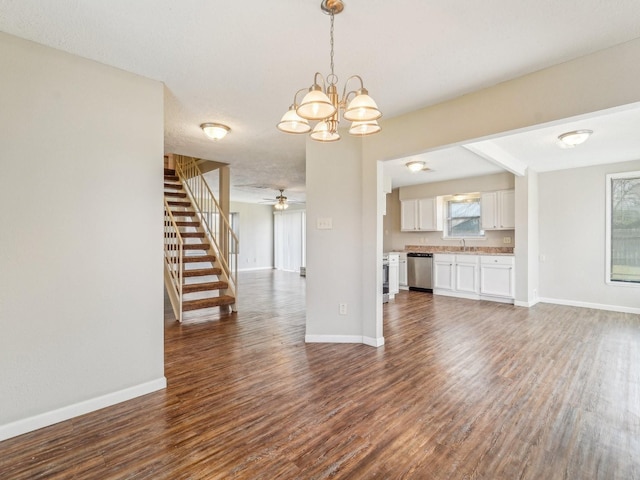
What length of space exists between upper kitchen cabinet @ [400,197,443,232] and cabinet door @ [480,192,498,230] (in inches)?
37.5

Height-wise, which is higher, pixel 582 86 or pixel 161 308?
pixel 582 86

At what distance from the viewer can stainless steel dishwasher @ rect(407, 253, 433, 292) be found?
6953 mm

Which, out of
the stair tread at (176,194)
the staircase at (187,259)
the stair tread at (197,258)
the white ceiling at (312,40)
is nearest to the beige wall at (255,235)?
the staircase at (187,259)

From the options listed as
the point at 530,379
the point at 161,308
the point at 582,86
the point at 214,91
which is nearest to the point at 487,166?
the point at 582,86

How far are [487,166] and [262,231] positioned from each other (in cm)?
862

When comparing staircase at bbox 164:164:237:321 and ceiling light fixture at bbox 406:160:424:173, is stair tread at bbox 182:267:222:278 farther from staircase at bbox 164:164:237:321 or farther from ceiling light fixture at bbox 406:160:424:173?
ceiling light fixture at bbox 406:160:424:173

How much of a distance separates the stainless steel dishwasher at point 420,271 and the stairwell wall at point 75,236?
18.9 ft

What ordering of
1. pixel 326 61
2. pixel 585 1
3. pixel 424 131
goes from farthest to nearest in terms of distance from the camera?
pixel 424 131 → pixel 326 61 → pixel 585 1

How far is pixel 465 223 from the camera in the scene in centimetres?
714

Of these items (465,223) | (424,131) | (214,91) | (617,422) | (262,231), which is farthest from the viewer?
(262,231)

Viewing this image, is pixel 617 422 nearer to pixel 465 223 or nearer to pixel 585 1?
pixel 585 1

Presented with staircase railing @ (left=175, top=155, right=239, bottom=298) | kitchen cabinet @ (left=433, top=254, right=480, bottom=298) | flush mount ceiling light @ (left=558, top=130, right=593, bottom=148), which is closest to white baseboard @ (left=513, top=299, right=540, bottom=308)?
kitchen cabinet @ (left=433, top=254, right=480, bottom=298)

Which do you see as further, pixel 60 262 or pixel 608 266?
pixel 608 266

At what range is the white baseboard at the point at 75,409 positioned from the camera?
1.96 m
